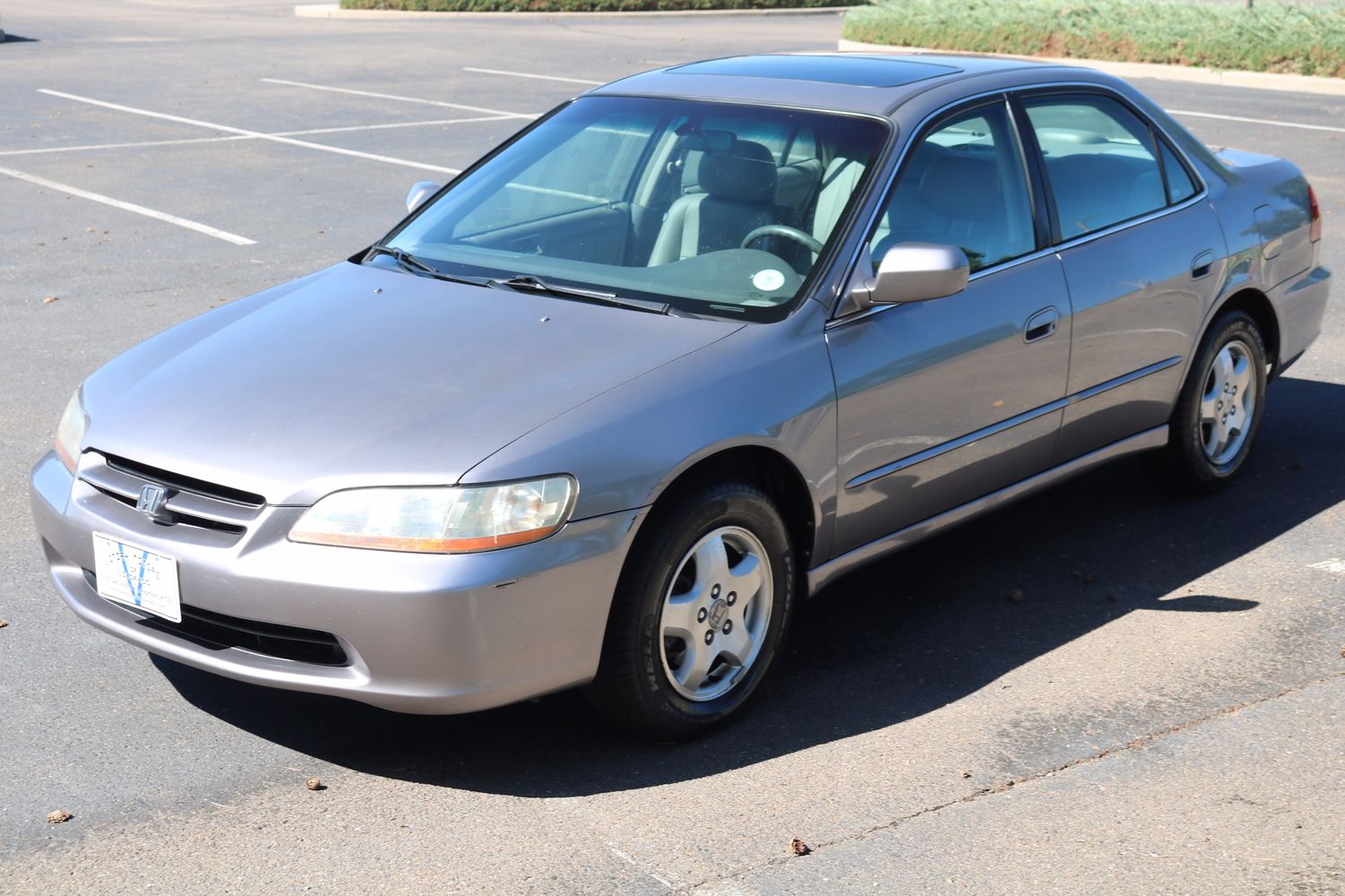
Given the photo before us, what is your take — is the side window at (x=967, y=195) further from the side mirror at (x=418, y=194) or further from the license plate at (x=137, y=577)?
the license plate at (x=137, y=577)

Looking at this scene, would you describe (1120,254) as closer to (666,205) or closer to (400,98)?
(666,205)

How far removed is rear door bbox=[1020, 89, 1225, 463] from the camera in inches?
217

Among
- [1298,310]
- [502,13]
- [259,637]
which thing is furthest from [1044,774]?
[502,13]

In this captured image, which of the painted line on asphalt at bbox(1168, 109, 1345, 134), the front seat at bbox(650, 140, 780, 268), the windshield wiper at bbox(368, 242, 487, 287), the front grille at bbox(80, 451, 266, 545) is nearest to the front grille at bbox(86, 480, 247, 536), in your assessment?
the front grille at bbox(80, 451, 266, 545)

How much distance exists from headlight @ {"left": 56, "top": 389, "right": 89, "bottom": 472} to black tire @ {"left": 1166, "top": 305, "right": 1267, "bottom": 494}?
388 cm

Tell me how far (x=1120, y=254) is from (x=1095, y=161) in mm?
377

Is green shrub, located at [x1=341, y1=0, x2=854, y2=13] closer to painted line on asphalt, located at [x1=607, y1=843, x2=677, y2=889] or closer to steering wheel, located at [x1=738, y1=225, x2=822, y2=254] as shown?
steering wheel, located at [x1=738, y1=225, x2=822, y2=254]

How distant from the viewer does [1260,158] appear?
22.5ft

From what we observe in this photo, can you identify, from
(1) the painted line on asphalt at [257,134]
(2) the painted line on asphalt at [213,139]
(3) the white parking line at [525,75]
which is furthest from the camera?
(3) the white parking line at [525,75]

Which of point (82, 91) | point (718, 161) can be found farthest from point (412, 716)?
point (82, 91)

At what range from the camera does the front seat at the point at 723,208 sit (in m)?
4.93

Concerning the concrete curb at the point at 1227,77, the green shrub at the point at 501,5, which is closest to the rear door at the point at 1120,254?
the concrete curb at the point at 1227,77

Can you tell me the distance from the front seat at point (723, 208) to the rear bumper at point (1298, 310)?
8.43 ft

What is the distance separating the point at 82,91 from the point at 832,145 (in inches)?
663
